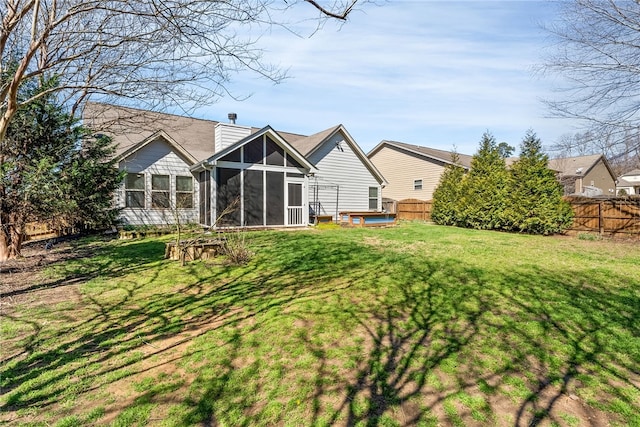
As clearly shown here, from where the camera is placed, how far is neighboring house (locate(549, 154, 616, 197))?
108 ft

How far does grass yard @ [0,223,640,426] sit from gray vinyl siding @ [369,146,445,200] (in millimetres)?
17062

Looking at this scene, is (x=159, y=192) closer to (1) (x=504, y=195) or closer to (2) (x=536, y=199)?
(1) (x=504, y=195)

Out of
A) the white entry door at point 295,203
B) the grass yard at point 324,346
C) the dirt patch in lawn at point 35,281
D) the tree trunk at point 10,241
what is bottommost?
the grass yard at point 324,346

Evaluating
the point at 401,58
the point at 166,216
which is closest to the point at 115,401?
the point at 401,58

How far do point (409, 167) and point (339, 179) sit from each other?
8.56 metres

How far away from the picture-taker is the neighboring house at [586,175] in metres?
33.0

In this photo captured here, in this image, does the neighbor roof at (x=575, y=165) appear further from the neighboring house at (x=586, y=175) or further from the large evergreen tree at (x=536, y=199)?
the large evergreen tree at (x=536, y=199)

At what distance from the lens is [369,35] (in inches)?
236

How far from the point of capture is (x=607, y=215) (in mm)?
13305

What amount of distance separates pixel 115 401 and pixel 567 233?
54.8ft

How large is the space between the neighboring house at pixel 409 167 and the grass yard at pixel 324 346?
1705cm

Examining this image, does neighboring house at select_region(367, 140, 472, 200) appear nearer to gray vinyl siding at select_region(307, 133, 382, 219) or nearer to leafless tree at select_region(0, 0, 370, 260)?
gray vinyl siding at select_region(307, 133, 382, 219)

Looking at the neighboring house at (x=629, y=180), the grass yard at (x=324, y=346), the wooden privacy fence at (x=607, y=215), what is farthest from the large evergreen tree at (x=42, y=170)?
the neighboring house at (x=629, y=180)

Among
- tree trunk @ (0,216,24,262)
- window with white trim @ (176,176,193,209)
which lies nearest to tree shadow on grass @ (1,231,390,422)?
tree trunk @ (0,216,24,262)
